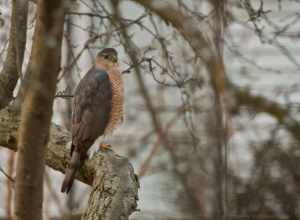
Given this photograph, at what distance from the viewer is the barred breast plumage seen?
5.54 meters

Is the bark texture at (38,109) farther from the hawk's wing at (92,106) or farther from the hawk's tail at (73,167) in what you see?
the hawk's wing at (92,106)

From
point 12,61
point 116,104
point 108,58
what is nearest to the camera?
point 12,61

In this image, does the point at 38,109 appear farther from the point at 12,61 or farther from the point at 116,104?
the point at 116,104

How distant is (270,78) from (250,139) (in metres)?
1.62

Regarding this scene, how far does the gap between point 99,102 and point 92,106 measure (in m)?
0.12

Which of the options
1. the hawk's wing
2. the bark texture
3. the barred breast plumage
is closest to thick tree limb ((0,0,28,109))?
the hawk's wing

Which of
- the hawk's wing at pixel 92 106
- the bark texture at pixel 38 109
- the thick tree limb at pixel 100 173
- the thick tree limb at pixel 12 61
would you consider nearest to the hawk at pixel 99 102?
the hawk's wing at pixel 92 106

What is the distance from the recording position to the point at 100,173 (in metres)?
4.02

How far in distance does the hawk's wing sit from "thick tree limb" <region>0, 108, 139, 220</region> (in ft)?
1.37

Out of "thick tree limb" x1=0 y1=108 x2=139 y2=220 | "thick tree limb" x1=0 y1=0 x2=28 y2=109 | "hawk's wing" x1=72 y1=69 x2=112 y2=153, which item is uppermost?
"thick tree limb" x1=0 y1=0 x2=28 y2=109

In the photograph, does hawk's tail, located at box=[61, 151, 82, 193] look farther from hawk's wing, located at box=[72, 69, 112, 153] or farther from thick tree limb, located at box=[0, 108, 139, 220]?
hawk's wing, located at box=[72, 69, 112, 153]

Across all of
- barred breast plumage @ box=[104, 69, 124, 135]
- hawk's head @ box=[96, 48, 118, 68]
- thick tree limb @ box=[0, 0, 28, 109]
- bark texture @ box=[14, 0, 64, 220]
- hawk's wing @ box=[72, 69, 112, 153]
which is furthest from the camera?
hawk's head @ box=[96, 48, 118, 68]

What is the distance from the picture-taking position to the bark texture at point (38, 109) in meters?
2.85

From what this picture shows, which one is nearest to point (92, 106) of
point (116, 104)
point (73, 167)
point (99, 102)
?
point (99, 102)
